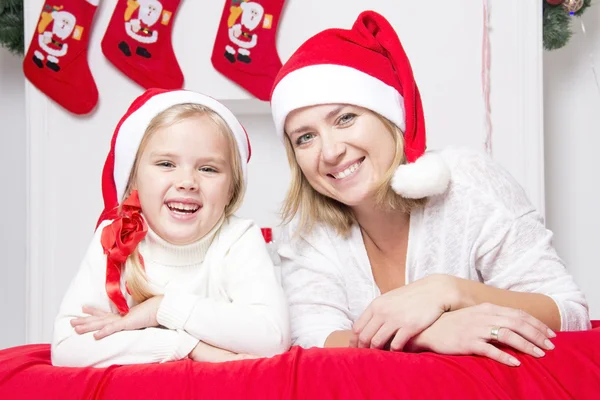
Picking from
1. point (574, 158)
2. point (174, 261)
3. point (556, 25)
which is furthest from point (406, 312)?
point (574, 158)

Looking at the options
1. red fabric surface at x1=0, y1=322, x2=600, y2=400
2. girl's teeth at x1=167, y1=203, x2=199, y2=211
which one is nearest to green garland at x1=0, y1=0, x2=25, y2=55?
girl's teeth at x1=167, y1=203, x2=199, y2=211

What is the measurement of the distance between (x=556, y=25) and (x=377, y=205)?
1.59 metres

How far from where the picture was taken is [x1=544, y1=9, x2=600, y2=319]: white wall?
3025 millimetres

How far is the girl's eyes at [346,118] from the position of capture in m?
1.58

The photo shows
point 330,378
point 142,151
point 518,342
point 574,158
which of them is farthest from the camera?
point 574,158

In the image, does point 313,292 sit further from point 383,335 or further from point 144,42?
point 144,42

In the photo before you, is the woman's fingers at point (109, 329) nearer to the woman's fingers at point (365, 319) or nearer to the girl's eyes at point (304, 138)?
the woman's fingers at point (365, 319)

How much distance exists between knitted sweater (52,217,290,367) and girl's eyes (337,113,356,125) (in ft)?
1.09

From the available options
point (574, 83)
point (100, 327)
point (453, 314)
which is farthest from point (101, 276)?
point (574, 83)

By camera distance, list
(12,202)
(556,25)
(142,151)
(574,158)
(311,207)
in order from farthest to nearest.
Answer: (12,202) → (574,158) → (556,25) → (311,207) → (142,151)

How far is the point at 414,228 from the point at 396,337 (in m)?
0.47

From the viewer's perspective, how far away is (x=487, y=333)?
3.69 ft

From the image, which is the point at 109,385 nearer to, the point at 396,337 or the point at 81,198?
the point at 396,337

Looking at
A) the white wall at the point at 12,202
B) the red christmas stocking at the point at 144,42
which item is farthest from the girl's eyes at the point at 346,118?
the white wall at the point at 12,202
